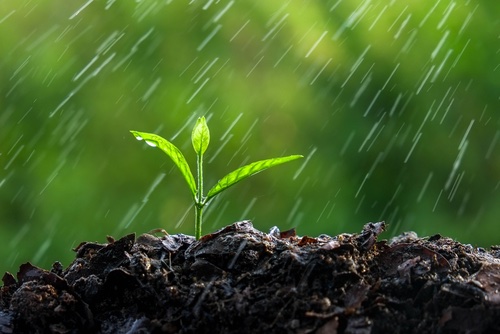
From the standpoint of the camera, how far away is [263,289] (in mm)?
1097

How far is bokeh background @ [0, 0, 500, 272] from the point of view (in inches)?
148

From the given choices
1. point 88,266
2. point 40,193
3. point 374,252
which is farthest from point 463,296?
point 40,193

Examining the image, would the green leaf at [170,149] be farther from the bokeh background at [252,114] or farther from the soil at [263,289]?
the bokeh background at [252,114]

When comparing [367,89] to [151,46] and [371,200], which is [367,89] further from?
[151,46]

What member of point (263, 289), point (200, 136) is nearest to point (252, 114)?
point (200, 136)

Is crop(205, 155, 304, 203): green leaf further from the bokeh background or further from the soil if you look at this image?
the bokeh background

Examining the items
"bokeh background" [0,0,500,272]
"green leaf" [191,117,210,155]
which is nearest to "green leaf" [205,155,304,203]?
"green leaf" [191,117,210,155]

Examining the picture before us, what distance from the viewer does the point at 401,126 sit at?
395 cm

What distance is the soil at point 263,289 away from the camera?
1.03 meters

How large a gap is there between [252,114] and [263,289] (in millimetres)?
2831

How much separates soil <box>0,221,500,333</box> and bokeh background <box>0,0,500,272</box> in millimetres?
2471

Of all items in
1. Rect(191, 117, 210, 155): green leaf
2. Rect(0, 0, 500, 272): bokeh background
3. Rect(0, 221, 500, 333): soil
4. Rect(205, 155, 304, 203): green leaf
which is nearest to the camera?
Rect(0, 221, 500, 333): soil

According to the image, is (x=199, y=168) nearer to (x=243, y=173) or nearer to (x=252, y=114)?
(x=243, y=173)

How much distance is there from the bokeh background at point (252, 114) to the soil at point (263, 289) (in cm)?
247
